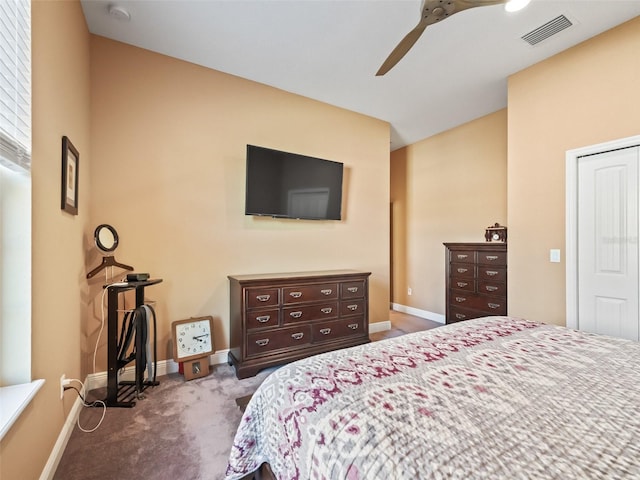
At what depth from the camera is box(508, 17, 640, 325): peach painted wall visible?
7.59 feet

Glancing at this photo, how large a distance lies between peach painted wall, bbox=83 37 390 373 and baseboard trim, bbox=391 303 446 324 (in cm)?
207

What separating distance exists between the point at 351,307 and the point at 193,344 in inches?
65.5

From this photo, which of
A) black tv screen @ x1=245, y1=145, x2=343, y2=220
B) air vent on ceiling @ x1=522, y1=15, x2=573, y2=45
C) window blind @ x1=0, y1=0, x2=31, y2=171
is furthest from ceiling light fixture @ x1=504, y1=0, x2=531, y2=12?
window blind @ x1=0, y1=0, x2=31, y2=171

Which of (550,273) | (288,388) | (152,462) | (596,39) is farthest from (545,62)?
(152,462)

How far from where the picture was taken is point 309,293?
9.64 feet

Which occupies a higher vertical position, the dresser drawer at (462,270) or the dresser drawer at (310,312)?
the dresser drawer at (462,270)

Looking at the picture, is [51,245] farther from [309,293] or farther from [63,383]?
[309,293]

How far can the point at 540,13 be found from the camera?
86.4 inches

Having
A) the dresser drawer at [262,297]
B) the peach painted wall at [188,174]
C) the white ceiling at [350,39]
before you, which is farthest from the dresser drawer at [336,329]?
the white ceiling at [350,39]

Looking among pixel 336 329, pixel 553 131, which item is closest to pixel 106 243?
pixel 336 329

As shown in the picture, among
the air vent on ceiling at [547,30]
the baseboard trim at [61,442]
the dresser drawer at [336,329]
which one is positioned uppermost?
the air vent on ceiling at [547,30]

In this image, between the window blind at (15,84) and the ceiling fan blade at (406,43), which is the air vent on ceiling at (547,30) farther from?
the window blind at (15,84)

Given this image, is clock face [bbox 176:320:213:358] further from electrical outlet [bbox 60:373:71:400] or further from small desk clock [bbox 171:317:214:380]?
electrical outlet [bbox 60:373:71:400]

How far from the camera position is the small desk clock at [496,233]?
11.7 ft
